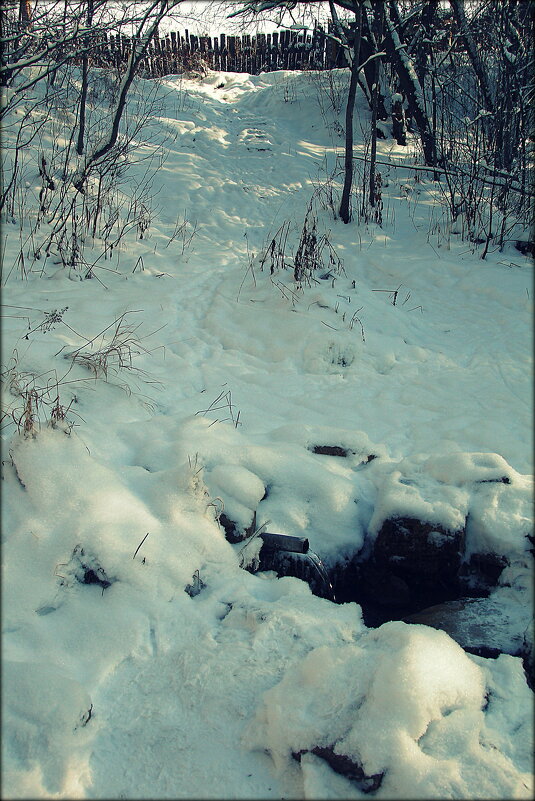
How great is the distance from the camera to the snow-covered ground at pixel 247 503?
1.90m

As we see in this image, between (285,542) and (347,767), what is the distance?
4.23 feet

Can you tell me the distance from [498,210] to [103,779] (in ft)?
24.9

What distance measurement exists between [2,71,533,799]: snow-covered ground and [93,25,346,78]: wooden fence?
8.95m

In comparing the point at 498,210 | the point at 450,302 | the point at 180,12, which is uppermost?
the point at 180,12

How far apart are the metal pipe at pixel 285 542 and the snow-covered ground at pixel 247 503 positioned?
0.37 feet

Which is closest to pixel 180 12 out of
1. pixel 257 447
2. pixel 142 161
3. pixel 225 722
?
pixel 142 161

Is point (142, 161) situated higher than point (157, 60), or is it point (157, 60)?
point (157, 60)

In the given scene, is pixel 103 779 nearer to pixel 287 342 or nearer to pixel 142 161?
pixel 287 342

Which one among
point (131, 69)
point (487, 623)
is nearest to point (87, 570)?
point (487, 623)

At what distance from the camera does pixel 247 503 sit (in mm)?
3182

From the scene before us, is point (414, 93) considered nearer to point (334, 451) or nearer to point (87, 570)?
point (334, 451)

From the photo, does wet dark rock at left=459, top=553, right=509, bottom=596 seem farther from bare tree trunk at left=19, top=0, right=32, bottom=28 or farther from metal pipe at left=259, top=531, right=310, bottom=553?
bare tree trunk at left=19, top=0, right=32, bottom=28

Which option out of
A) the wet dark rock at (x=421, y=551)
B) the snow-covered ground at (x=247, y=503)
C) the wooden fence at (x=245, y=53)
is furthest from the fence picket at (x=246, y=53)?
the wet dark rock at (x=421, y=551)

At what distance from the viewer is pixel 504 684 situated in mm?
2270
